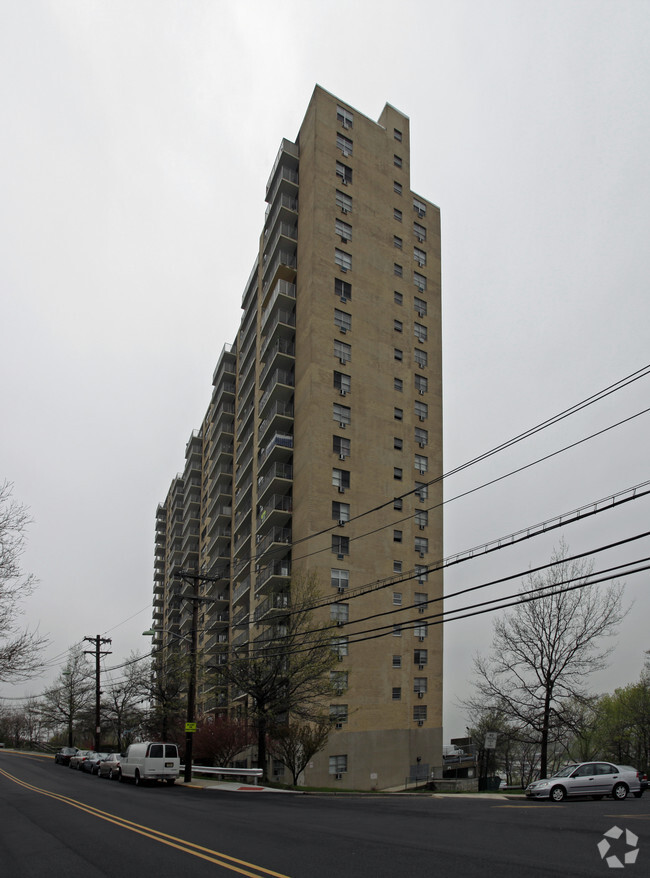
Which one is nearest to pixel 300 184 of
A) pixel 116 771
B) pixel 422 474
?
pixel 422 474

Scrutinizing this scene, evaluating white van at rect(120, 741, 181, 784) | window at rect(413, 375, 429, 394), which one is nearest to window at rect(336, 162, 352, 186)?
window at rect(413, 375, 429, 394)

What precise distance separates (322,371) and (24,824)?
38.1 metres

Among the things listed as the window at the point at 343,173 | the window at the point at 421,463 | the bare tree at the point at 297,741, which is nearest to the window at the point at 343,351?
the window at the point at 421,463

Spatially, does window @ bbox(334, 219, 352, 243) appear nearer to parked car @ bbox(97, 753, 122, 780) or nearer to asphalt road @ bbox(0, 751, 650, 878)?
parked car @ bbox(97, 753, 122, 780)

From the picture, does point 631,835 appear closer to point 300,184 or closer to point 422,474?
point 422,474

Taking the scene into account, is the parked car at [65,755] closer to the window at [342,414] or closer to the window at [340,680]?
the window at [340,680]

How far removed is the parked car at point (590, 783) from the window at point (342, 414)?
30980 mm

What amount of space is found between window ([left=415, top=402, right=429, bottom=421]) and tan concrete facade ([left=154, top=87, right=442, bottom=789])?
11 centimetres

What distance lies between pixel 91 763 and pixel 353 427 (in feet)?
96.6

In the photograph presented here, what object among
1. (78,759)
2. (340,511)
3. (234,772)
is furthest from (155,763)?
(78,759)

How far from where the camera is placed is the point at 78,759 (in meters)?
52.2

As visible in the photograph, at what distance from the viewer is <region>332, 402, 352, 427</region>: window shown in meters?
51.3

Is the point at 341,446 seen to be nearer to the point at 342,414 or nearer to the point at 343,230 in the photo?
the point at 342,414

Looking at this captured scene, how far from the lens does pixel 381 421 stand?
54062mm
